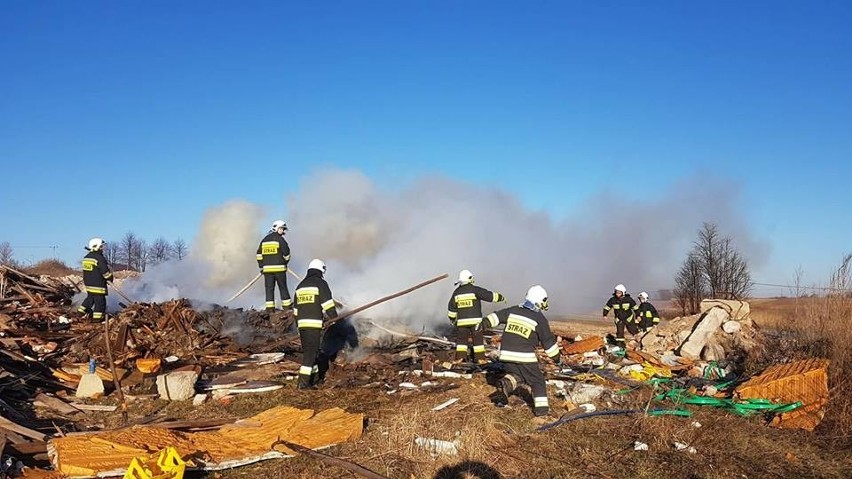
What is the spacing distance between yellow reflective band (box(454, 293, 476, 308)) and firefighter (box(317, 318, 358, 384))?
272 cm

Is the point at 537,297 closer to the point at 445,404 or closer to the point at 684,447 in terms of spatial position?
the point at 445,404

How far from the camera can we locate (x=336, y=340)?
12.9 meters

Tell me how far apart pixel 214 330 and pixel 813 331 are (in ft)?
38.4

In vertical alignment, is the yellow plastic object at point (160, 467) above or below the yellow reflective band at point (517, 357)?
below

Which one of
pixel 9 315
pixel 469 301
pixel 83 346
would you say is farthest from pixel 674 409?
pixel 9 315

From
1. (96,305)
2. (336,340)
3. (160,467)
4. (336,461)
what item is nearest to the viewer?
(160,467)

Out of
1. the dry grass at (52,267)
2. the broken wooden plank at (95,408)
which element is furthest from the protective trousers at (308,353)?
the dry grass at (52,267)

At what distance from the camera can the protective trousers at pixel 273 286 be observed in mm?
13203

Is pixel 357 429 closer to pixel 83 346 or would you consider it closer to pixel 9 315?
pixel 83 346

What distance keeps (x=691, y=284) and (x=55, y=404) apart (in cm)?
3499

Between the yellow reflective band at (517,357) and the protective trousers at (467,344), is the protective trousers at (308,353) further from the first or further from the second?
the protective trousers at (467,344)

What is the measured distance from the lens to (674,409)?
26.0 ft

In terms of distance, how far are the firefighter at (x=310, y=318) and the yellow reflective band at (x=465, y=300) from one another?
297 cm

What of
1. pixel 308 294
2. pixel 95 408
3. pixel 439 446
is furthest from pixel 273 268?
pixel 439 446
